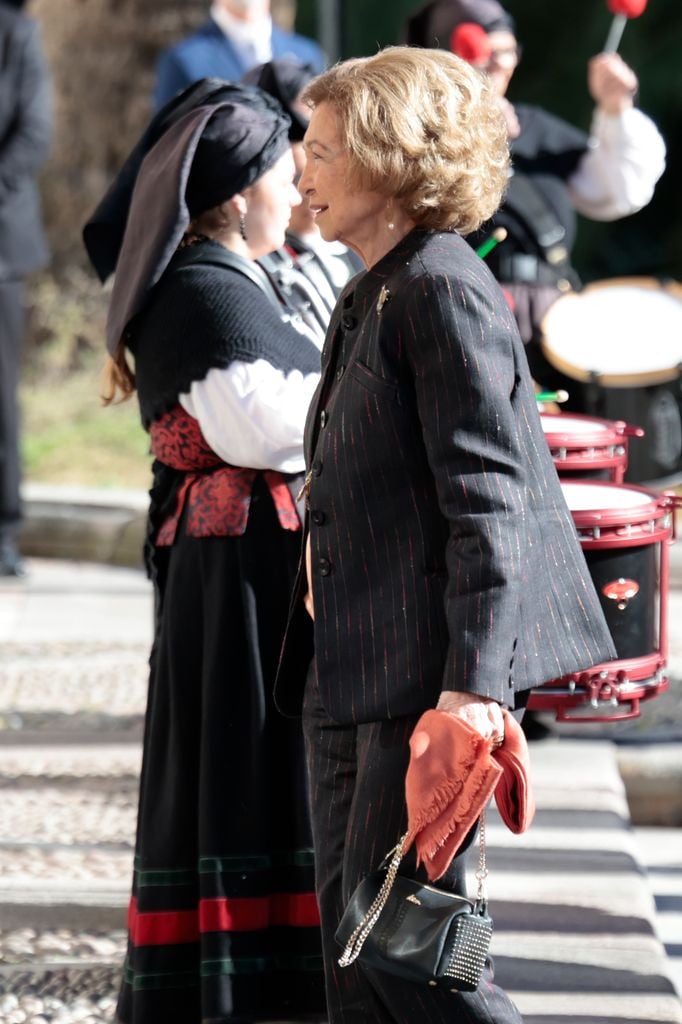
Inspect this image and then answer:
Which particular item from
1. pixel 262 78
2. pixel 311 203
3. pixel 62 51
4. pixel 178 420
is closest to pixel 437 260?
pixel 311 203

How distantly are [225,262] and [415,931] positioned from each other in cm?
135

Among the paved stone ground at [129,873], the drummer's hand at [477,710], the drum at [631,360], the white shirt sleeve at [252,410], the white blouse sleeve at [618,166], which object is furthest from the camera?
the white blouse sleeve at [618,166]

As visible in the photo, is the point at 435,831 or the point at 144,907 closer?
the point at 435,831

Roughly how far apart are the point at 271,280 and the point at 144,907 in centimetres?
116

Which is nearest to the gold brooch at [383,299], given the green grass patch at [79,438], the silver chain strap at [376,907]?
the silver chain strap at [376,907]

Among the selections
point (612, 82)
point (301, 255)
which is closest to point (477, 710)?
point (301, 255)

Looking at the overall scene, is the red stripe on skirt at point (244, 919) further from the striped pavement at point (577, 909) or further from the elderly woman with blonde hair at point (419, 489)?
the elderly woman with blonde hair at point (419, 489)

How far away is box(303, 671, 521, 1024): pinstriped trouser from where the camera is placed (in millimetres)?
2213

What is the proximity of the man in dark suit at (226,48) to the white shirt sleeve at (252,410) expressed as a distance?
3.35 meters

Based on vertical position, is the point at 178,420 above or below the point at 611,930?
above

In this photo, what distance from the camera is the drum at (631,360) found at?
4.46 metres

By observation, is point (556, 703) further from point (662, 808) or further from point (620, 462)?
point (662, 808)

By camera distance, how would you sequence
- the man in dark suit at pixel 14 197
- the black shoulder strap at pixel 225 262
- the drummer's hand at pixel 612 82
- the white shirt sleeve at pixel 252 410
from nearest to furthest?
the white shirt sleeve at pixel 252 410 → the black shoulder strap at pixel 225 262 → the drummer's hand at pixel 612 82 → the man in dark suit at pixel 14 197

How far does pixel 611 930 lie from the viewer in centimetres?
Result: 350
